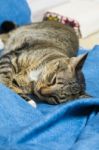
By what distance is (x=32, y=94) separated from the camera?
1.61m

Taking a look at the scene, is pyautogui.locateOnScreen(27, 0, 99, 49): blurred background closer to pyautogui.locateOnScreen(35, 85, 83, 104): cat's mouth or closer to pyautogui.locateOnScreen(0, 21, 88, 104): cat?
pyautogui.locateOnScreen(0, 21, 88, 104): cat

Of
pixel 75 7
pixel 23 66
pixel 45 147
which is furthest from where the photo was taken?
pixel 75 7

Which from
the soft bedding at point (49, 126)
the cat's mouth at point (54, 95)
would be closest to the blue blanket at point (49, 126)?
the soft bedding at point (49, 126)

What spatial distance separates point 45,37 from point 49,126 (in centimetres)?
90

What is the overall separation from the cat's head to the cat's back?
12.4 inches

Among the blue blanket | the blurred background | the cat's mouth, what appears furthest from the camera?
the blurred background

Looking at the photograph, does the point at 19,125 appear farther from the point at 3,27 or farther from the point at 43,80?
the point at 3,27

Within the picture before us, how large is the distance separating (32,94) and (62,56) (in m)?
0.28

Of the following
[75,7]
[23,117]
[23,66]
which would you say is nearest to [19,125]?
[23,117]

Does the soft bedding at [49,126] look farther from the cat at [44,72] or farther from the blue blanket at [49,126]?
the cat at [44,72]

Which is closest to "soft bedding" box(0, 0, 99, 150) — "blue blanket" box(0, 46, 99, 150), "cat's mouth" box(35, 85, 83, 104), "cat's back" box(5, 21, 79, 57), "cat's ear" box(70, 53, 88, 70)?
"blue blanket" box(0, 46, 99, 150)

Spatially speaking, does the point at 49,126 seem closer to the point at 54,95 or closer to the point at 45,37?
the point at 54,95

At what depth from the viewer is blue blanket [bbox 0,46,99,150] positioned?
1.18m

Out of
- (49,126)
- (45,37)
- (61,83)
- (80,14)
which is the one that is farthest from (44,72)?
(80,14)
